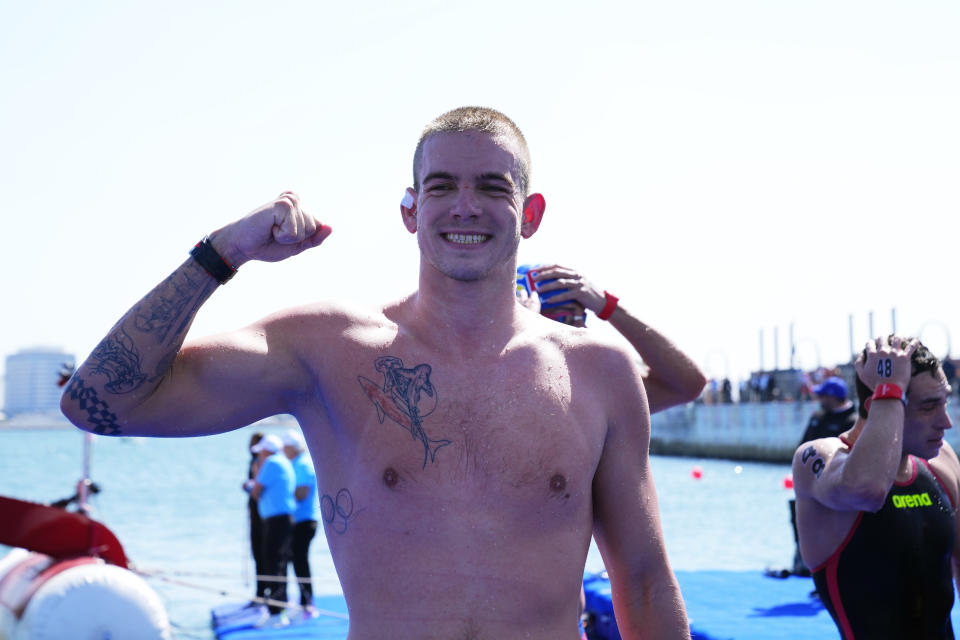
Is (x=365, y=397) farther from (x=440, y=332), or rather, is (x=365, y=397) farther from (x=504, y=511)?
(x=504, y=511)

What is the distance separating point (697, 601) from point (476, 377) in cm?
645

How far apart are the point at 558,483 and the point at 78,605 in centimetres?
398

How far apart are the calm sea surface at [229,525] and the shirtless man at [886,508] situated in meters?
5.75

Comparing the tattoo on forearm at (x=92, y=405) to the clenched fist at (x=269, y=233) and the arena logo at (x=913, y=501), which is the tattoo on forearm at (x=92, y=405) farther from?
the arena logo at (x=913, y=501)

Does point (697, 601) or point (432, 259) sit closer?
point (432, 259)

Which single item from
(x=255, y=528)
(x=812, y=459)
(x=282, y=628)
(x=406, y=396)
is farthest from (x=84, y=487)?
(x=406, y=396)

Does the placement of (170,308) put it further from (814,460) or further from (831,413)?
(831,413)

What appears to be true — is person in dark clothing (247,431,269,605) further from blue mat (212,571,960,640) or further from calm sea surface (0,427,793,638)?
blue mat (212,571,960,640)

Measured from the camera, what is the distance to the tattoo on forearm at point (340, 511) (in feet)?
7.15

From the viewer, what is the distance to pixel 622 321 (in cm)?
338

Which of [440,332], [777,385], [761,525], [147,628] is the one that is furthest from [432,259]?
[777,385]

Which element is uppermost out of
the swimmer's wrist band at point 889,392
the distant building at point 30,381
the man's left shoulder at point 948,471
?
the swimmer's wrist band at point 889,392

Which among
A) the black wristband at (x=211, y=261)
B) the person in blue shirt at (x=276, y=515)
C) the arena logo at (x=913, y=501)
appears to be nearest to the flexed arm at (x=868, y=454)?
the arena logo at (x=913, y=501)

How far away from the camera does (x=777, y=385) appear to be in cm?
5122
